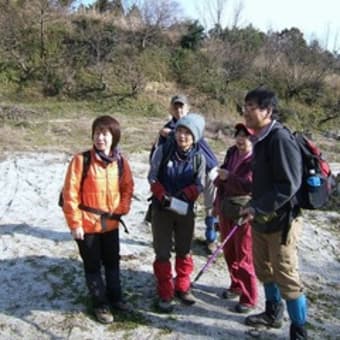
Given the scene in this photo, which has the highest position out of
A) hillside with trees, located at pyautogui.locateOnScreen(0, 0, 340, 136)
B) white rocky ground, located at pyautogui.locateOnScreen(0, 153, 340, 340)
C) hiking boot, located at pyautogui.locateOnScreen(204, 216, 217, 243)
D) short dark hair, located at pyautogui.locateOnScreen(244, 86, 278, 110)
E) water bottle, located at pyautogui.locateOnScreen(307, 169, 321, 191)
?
hillside with trees, located at pyautogui.locateOnScreen(0, 0, 340, 136)

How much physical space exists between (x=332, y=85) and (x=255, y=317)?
2052 centimetres

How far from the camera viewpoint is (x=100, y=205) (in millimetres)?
3348

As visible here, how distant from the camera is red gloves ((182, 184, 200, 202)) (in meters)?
3.43

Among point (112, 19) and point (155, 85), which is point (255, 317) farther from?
point (112, 19)

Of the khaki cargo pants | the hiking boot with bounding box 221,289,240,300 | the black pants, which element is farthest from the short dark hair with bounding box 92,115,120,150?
the hiking boot with bounding box 221,289,240,300

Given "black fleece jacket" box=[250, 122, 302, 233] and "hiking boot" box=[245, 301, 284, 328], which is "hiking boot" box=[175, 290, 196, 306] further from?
"black fleece jacket" box=[250, 122, 302, 233]

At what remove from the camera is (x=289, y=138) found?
9.21 ft

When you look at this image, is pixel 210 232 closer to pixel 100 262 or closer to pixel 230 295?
pixel 230 295

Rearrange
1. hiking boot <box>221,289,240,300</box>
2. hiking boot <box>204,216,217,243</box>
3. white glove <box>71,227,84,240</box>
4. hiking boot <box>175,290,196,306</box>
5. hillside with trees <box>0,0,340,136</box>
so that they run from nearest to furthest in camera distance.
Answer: white glove <box>71,227,84,240</box>
hiking boot <box>175,290,196,306</box>
hiking boot <box>221,289,240,300</box>
hiking boot <box>204,216,217,243</box>
hillside with trees <box>0,0,340,136</box>

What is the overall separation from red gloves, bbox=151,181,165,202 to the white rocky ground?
Answer: 89cm

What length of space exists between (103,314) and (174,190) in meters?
1.01

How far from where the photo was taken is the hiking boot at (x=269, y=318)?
3404mm

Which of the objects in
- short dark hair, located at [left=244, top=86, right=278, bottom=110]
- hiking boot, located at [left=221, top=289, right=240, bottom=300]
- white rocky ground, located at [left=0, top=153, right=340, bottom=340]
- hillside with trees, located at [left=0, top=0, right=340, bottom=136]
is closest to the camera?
short dark hair, located at [left=244, top=86, right=278, bottom=110]

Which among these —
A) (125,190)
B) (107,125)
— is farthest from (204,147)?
(107,125)
